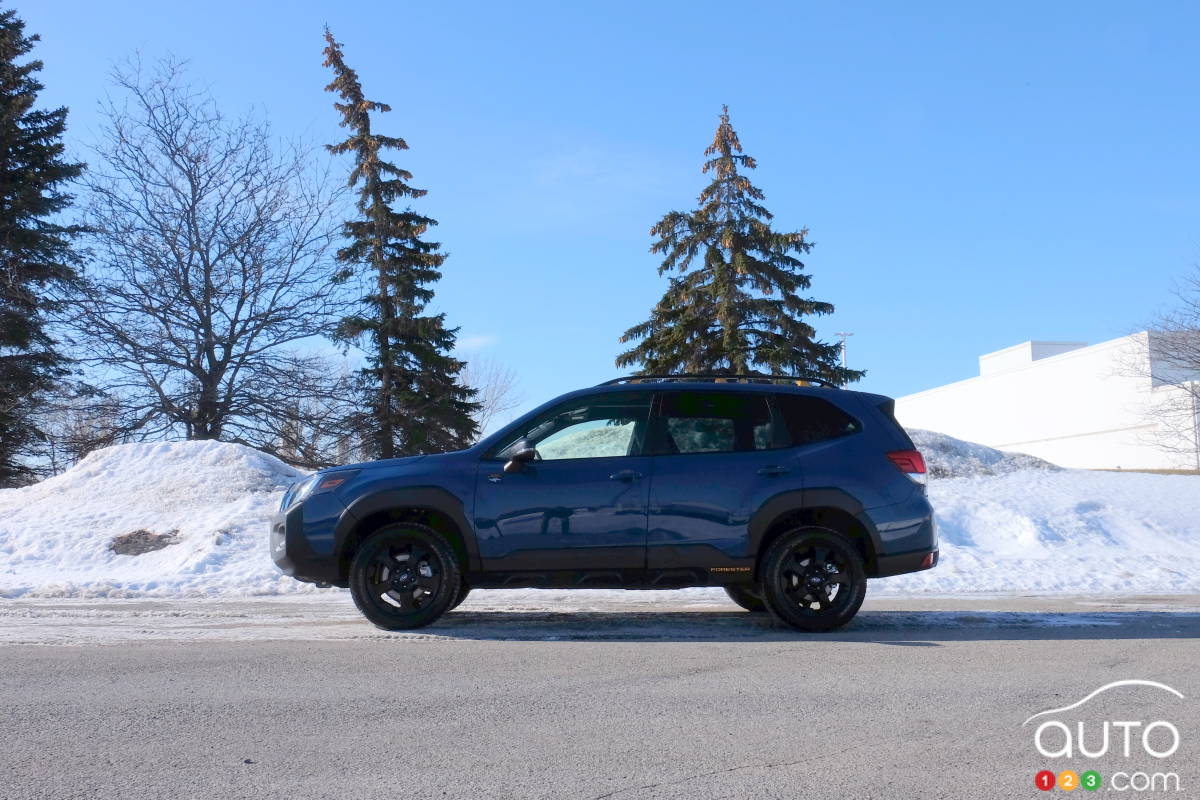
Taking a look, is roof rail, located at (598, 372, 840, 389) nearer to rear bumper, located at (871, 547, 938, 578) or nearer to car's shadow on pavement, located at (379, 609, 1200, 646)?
rear bumper, located at (871, 547, 938, 578)

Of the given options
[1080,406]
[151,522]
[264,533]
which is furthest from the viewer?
[1080,406]

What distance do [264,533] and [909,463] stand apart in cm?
886

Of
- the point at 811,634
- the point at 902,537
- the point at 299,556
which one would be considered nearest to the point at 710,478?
the point at 811,634

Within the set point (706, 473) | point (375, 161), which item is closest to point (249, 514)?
point (706, 473)

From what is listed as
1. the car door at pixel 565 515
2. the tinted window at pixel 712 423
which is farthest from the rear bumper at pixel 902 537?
the car door at pixel 565 515

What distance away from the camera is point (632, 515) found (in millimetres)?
7488

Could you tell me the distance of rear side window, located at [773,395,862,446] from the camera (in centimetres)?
786

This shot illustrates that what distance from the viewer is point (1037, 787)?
3.98m

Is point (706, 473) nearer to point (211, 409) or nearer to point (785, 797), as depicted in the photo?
point (785, 797)

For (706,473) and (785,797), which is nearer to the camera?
(785,797)

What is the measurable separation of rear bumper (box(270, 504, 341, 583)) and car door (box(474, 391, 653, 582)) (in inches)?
46.6

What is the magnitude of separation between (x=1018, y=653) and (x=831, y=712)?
2348 millimetres

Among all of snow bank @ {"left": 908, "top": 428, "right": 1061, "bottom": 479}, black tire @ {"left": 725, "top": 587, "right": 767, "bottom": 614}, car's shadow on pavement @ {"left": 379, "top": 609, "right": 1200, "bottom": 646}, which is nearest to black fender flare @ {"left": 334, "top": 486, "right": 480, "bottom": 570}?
car's shadow on pavement @ {"left": 379, "top": 609, "right": 1200, "bottom": 646}

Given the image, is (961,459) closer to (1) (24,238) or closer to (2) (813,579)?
(2) (813,579)
